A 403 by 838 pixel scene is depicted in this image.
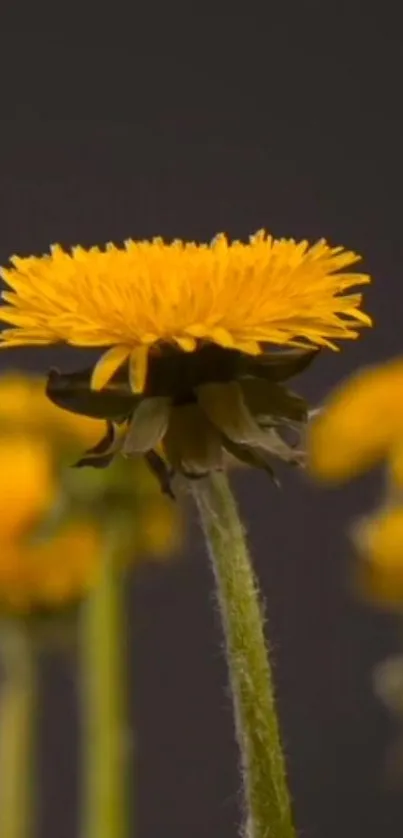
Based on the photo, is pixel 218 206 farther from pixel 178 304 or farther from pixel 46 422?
pixel 178 304

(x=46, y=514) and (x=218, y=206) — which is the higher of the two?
(x=218, y=206)

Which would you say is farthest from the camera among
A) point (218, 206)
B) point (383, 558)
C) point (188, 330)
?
point (218, 206)

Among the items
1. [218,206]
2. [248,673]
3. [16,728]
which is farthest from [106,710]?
[218,206]

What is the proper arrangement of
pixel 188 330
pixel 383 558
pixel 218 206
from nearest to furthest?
pixel 188 330 < pixel 383 558 < pixel 218 206

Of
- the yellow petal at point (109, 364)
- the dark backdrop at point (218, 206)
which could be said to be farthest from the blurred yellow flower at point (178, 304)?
the dark backdrop at point (218, 206)

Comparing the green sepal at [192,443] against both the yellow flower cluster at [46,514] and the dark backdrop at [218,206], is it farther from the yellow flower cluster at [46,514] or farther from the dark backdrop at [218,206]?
the dark backdrop at [218,206]
